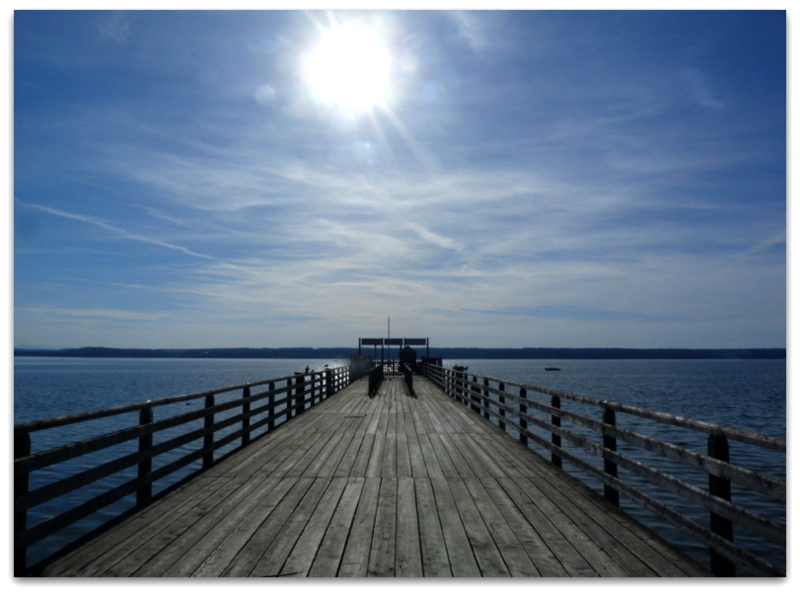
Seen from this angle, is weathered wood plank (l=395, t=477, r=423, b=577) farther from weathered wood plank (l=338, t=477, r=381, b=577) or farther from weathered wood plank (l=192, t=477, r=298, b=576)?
weathered wood plank (l=192, t=477, r=298, b=576)

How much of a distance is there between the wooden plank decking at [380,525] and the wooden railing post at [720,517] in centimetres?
15

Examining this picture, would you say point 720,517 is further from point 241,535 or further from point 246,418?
point 246,418

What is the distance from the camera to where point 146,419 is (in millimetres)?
6332

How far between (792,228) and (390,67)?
4883 millimetres

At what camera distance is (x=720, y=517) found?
4125mm

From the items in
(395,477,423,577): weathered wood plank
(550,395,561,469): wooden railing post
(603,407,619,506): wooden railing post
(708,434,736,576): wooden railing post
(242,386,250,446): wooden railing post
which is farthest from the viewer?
(242,386,250,446): wooden railing post

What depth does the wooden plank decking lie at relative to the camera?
4207 millimetres

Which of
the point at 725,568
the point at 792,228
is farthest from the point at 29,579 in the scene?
the point at 792,228

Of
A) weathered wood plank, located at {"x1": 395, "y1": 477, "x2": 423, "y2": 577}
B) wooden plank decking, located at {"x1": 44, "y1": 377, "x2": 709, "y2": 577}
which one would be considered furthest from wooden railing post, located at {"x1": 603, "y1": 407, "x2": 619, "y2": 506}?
weathered wood plank, located at {"x1": 395, "y1": 477, "x2": 423, "y2": 577}

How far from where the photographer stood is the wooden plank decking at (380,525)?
4.21 metres

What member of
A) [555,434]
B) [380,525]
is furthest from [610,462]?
[380,525]

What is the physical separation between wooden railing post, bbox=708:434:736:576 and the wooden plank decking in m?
0.15

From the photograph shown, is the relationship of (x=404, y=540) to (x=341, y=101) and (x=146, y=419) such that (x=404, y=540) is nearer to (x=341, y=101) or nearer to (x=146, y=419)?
(x=146, y=419)

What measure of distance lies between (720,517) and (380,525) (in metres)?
2.80
